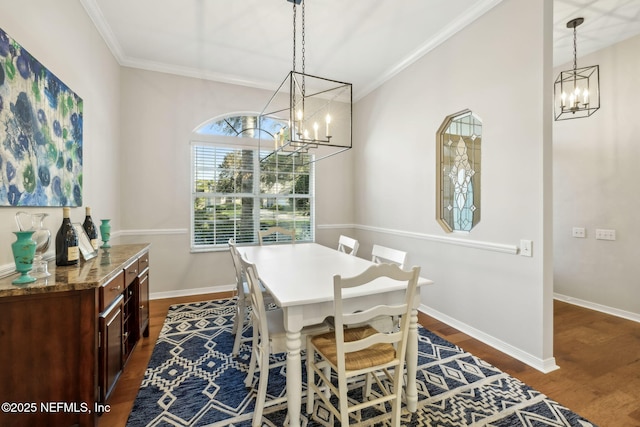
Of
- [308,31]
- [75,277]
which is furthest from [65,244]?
[308,31]

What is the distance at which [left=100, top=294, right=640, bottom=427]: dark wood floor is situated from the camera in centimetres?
177

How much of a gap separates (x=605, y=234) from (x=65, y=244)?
5.14 metres

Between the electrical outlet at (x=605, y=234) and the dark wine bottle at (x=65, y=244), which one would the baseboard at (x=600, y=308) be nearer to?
the electrical outlet at (x=605, y=234)

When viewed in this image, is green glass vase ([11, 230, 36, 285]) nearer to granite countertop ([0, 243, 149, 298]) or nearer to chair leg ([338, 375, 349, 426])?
granite countertop ([0, 243, 149, 298])

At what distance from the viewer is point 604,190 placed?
334cm

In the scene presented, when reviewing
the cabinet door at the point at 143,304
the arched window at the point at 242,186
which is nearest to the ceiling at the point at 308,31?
the arched window at the point at 242,186

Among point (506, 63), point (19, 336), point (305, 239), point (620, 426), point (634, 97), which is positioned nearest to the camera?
point (19, 336)

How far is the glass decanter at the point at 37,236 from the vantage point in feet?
5.01

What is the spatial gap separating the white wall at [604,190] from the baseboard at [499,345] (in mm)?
1897

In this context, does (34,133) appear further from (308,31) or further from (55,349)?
(308,31)

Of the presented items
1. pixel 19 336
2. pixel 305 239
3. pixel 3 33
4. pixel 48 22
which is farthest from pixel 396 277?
pixel 305 239

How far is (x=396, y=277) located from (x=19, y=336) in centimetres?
183

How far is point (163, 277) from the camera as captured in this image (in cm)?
385

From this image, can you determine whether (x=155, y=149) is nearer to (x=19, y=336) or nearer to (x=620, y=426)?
(x=19, y=336)
